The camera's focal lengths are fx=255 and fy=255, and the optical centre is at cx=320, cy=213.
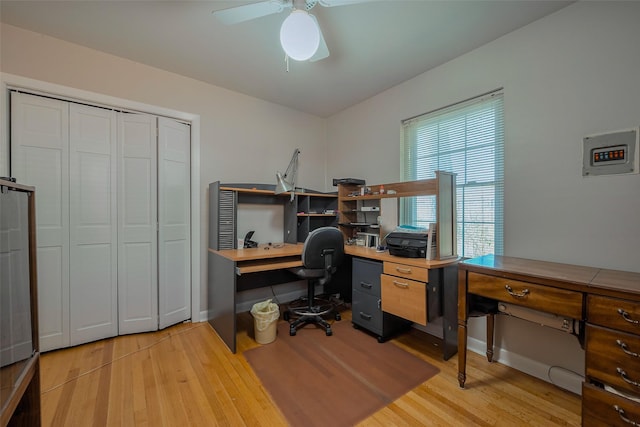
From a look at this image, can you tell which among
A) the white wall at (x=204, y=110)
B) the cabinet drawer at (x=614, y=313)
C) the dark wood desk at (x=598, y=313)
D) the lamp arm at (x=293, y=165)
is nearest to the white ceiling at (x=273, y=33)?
the white wall at (x=204, y=110)

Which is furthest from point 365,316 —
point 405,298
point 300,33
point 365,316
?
point 300,33

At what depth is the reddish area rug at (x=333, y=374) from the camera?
1520 mm

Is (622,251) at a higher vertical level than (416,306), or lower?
higher

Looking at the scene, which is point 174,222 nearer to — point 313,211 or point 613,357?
point 313,211

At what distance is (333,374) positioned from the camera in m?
1.85

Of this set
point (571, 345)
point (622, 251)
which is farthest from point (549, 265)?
point (571, 345)

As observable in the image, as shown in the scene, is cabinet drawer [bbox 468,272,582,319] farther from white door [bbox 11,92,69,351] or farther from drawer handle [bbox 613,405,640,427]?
white door [bbox 11,92,69,351]

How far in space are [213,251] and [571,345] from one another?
294cm

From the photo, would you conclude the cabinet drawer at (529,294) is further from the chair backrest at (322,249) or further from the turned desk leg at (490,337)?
the chair backrest at (322,249)

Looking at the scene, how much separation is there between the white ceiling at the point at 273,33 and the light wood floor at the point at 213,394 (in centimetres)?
249

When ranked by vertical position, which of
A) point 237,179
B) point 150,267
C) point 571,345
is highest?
point 237,179

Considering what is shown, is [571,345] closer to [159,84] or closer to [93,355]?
[93,355]

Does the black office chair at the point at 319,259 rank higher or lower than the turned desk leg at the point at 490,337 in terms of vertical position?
higher

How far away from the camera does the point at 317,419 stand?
4.75 feet
